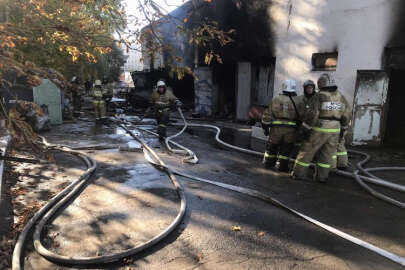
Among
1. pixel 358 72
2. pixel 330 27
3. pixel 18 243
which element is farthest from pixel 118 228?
pixel 330 27

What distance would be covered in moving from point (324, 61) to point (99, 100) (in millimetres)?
7737

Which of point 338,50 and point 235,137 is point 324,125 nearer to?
point 338,50

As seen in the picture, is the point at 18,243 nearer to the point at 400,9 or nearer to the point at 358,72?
the point at 358,72

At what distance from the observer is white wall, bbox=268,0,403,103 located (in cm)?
707

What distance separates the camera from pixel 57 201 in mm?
3936

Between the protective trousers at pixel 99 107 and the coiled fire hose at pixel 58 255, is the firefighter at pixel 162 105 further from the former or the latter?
the coiled fire hose at pixel 58 255

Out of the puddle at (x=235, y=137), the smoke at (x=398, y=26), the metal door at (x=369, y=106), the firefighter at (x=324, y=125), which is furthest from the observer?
the puddle at (x=235, y=137)

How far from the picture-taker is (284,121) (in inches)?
211

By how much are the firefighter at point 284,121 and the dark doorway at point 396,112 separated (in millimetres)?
3733

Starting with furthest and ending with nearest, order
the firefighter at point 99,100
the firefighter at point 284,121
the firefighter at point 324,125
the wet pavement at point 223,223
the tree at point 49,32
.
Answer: the firefighter at point 99,100 → the firefighter at point 284,121 → the firefighter at point 324,125 → the wet pavement at point 223,223 → the tree at point 49,32

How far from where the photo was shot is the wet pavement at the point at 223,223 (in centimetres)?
285

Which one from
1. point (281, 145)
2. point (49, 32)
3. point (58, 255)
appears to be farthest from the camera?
point (281, 145)

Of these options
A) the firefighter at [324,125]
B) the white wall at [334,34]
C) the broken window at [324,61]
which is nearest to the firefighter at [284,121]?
the firefighter at [324,125]

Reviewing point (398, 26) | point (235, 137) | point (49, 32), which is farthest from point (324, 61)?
point (49, 32)
